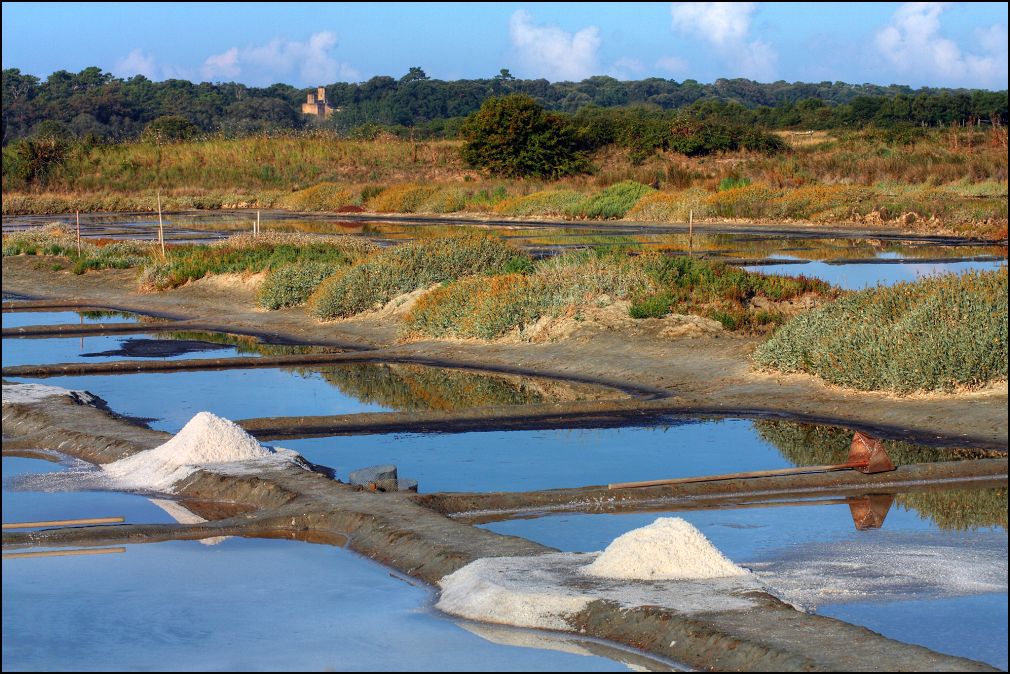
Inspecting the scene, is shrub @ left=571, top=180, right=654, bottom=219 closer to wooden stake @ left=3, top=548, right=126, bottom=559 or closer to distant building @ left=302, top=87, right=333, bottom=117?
wooden stake @ left=3, top=548, right=126, bottom=559

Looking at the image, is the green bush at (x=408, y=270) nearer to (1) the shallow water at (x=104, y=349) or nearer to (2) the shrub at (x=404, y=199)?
(1) the shallow water at (x=104, y=349)

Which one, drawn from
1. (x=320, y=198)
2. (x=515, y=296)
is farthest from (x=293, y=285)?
(x=320, y=198)

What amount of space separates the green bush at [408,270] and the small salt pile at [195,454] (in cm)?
1215

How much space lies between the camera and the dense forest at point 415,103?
272ft

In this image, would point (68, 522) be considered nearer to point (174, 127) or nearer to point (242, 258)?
point (242, 258)

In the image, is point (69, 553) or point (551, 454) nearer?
point (69, 553)

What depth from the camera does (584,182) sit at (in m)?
61.6

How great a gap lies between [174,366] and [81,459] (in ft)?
20.0

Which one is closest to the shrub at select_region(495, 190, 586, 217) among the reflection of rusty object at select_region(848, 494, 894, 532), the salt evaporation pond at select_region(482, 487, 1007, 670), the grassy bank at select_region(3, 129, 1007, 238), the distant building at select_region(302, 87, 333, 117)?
the grassy bank at select_region(3, 129, 1007, 238)

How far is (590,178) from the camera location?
6247cm

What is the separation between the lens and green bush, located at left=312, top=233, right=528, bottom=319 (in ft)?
80.4

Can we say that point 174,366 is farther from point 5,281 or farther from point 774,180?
point 774,180

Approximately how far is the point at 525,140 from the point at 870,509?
2178 inches

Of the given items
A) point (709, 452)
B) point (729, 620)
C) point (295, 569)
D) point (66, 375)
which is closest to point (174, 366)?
point (66, 375)
